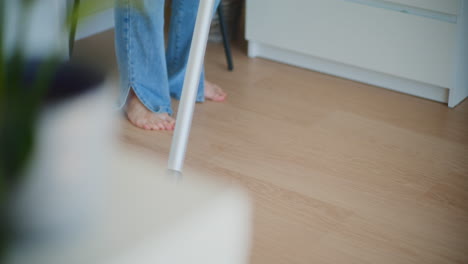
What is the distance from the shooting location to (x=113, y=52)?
2.34 metres

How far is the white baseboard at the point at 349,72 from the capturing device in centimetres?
207

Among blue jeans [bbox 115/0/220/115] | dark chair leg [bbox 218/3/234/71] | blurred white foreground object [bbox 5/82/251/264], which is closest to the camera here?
blurred white foreground object [bbox 5/82/251/264]

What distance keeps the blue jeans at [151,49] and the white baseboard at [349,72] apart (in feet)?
1.37

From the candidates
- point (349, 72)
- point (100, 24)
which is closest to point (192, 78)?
point (349, 72)

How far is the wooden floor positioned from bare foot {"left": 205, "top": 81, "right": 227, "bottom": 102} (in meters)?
0.02

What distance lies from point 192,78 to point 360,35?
99cm

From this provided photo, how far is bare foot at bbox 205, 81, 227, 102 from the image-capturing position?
203cm

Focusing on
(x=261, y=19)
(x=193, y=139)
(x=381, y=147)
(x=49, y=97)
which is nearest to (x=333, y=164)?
(x=381, y=147)

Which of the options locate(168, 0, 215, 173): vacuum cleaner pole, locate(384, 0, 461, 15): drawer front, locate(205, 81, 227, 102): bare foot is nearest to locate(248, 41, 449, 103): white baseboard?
locate(384, 0, 461, 15): drawer front

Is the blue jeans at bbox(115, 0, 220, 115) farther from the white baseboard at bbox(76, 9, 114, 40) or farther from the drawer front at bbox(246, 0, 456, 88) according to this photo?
the white baseboard at bbox(76, 9, 114, 40)

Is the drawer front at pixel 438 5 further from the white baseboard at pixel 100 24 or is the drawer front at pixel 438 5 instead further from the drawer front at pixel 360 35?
the white baseboard at pixel 100 24

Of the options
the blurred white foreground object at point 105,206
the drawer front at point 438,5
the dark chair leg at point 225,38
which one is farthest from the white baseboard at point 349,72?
the blurred white foreground object at point 105,206

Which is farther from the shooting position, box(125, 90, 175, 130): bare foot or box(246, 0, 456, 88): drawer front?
box(246, 0, 456, 88): drawer front

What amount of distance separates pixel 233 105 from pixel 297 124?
21 centimetres
